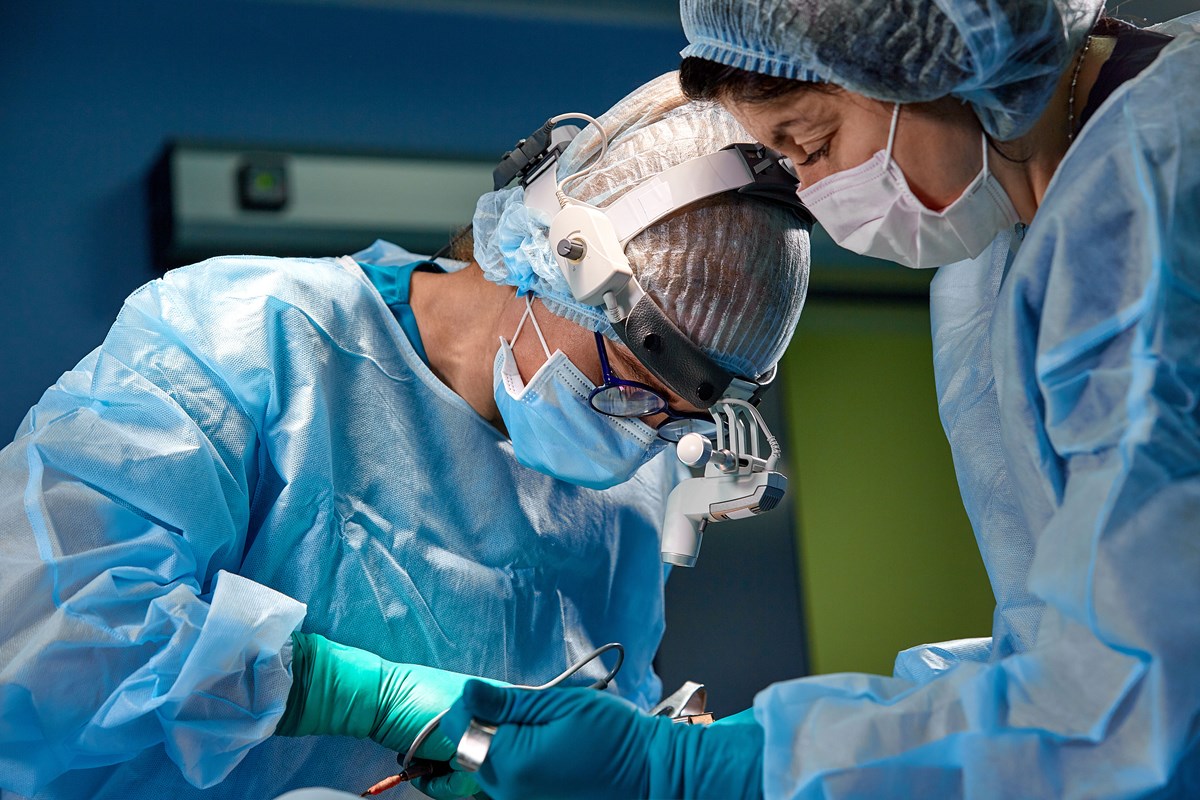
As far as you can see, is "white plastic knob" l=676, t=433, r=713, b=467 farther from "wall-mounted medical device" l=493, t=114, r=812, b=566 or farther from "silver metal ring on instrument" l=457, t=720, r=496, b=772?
"silver metal ring on instrument" l=457, t=720, r=496, b=772

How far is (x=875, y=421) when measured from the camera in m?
3.21

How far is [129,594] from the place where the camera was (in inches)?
50.1

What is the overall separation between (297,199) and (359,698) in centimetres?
132

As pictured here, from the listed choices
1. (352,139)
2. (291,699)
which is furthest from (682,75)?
(352,139)

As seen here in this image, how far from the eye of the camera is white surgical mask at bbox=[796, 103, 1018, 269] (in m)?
1.12

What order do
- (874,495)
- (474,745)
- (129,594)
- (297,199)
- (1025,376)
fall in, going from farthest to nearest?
(874,495), (297,199), (129,594), (474,745), (1025,376)

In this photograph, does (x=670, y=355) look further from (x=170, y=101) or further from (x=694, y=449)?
(x=170, y=101)

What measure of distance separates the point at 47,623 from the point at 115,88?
5.07 ft

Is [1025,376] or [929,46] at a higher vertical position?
[929,46]

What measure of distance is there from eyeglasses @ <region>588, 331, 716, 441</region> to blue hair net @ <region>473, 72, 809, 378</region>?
7 centimetres

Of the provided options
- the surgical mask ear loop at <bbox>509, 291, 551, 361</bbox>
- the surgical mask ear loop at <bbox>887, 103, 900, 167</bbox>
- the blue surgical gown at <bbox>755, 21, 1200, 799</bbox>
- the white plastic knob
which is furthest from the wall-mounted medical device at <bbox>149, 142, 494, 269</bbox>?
the blue surgical gown at <bbox>755, 21, 1200, 799</bbox>

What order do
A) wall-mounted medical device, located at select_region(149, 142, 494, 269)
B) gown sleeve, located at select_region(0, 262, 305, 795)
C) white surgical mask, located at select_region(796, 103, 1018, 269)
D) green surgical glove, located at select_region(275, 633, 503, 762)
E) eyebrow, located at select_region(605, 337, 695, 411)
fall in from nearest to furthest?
white surgical mask, located at select_region(796, 103, 1018, 269) → gown sleeve, located at select_region(0, 262, 305, 795) → green surgical glove, located at select_region(275, 633, 503, 762) → eyebrow, located at select_region(605, 337, 695, 411) → wall-mounted medical device, located at select_region(149, 142, 494, 269)

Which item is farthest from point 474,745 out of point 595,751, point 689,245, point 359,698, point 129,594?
point 689,245

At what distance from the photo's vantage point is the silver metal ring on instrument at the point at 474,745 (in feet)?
3.51
